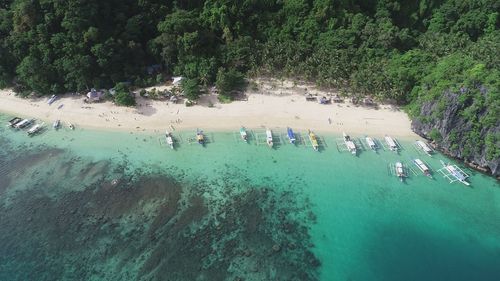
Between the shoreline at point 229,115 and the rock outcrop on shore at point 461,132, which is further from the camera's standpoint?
the shoreline at point 229,115

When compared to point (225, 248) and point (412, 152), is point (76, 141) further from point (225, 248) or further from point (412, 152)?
point (412, 152)

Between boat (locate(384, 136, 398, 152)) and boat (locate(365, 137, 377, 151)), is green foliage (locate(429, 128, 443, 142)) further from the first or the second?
boat (locate(365, 137, 377, 151))

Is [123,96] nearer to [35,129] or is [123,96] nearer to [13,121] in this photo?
[35,129]

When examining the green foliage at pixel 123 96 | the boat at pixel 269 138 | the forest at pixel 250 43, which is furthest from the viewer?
the forest at pixel 250 43

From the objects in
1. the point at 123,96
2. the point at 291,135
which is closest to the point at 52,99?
the point at 123,96

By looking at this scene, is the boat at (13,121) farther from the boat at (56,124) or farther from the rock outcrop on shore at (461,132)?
the rock outcrop on shore at (461,132)

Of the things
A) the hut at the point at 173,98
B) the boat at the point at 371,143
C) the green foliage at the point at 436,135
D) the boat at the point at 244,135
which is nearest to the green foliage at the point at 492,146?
the green foliage at the point at 436,135
